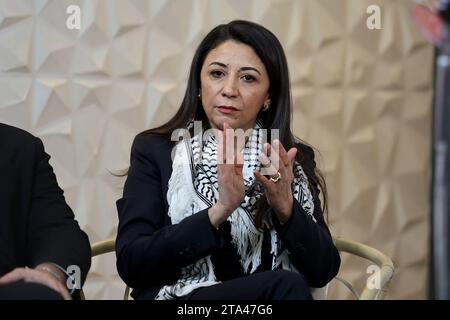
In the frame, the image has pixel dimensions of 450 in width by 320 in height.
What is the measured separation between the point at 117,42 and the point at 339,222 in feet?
4.47

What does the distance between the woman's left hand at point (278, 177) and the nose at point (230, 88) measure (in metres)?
0.29

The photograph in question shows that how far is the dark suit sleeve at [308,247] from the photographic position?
218 cm

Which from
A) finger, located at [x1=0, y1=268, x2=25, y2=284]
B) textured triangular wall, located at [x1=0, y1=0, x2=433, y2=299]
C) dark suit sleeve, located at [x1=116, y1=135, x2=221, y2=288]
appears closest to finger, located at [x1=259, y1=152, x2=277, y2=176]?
dark suit sleeve, located at [x1=116, y1=135, x2=221, y2=288]

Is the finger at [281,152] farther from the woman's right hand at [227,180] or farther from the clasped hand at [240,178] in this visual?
the woman's right hand at [227,180]

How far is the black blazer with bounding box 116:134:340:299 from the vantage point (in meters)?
2.11

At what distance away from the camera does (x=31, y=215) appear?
2230mm

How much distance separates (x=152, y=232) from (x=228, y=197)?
29 cm

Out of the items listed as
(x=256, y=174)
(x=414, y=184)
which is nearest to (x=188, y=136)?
(x=256, y=174)

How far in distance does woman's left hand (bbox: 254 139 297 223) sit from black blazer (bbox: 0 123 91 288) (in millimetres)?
546

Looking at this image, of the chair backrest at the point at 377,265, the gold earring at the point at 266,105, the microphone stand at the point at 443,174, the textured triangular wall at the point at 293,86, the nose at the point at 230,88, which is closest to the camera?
the microphone stand at the point at 443,174

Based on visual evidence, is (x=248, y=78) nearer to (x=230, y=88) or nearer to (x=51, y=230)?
(x=230, y=88)

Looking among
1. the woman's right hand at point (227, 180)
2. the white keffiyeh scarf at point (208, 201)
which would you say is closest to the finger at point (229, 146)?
the woman's right hand at point (227, 180)

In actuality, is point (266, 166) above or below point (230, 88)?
below

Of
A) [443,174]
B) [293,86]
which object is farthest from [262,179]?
[293,86]
